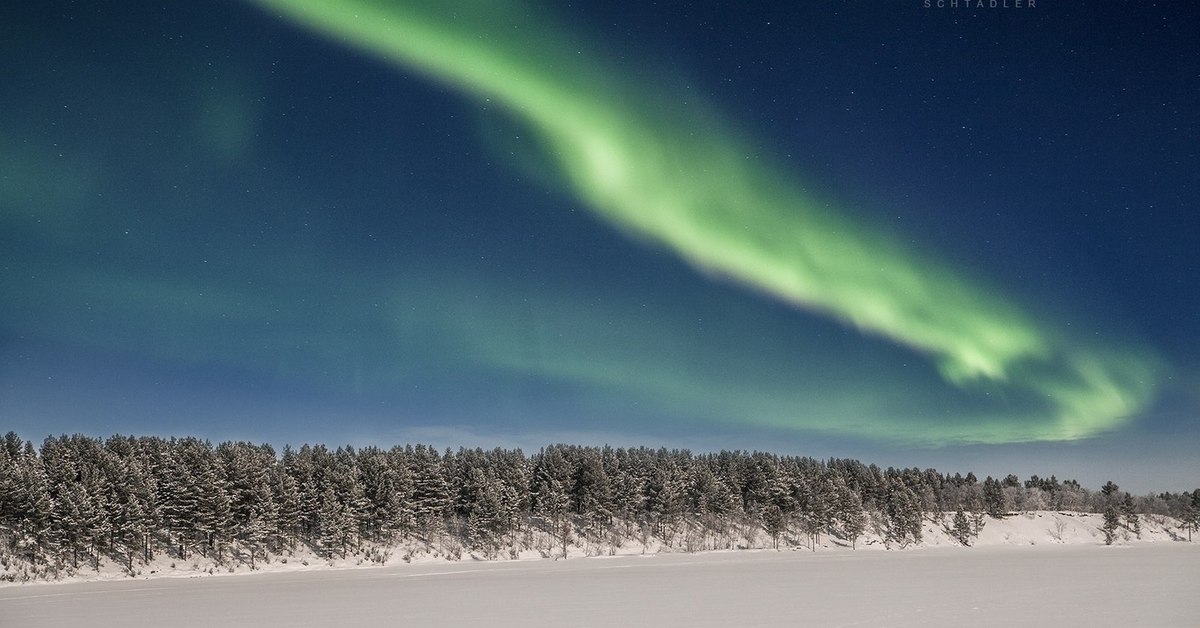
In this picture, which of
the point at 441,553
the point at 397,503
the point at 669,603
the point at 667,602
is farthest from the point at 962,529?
the point at 669,603

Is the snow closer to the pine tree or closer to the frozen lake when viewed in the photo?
the frozen lake

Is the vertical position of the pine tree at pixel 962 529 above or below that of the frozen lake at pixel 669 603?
below

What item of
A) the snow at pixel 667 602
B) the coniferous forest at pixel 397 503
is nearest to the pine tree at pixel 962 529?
the coniferous forest at pixel 397 503

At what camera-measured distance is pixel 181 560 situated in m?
112

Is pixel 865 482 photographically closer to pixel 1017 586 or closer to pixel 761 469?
pixel 761 469

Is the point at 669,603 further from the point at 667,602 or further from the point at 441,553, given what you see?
the point at 441,553

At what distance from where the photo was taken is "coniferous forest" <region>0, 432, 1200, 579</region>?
104062mm

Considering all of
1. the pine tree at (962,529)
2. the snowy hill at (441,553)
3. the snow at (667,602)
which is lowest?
the snowy hill at (441,553)

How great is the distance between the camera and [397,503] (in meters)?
132

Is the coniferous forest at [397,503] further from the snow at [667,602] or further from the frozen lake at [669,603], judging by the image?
the frozen lake at [669,603]

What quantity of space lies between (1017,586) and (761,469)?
405ft

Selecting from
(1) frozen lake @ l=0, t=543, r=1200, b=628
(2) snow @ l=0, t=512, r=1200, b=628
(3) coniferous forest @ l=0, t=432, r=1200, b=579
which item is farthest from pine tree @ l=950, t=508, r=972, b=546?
(1) frozen lake @ l=0, t=543, r=1200, b=628

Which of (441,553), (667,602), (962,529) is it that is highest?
(667,602)

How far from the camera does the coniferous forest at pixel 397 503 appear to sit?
10406cm
